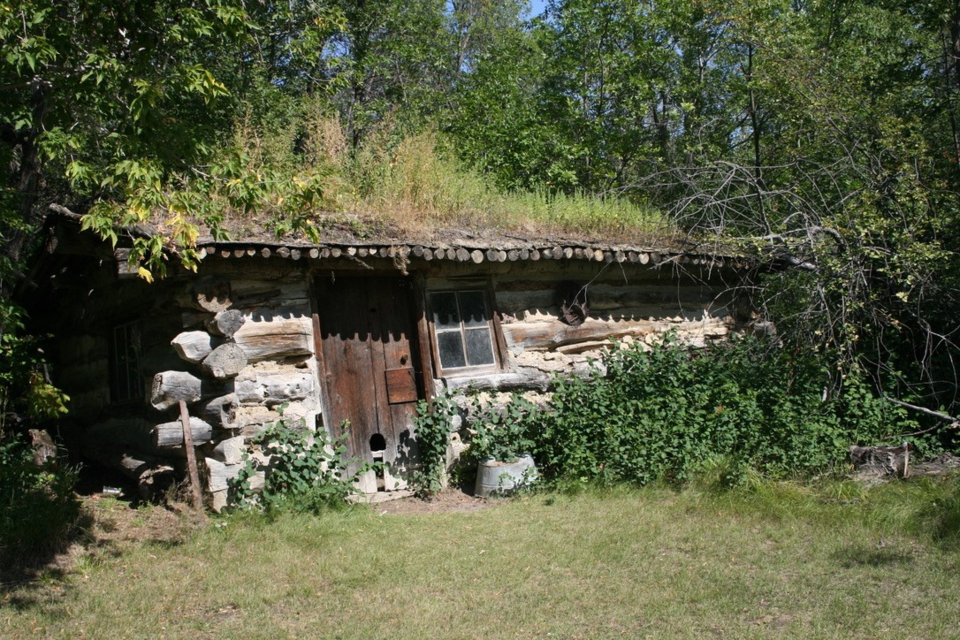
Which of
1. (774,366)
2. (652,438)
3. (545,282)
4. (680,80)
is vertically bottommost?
(652,438)

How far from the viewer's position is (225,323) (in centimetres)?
655

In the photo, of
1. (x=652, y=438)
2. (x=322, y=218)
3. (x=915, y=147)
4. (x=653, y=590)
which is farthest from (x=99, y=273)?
(x=915, y=147)

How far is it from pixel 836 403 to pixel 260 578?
5380mm

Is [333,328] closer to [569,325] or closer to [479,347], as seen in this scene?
[479,347]

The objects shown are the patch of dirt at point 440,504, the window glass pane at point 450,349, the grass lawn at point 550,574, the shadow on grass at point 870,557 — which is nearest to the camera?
Answer: the grass lawn at point 550,574

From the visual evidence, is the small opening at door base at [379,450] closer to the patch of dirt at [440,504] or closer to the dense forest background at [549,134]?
the patch of dirt at [440,504]

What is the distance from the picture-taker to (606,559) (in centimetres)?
544

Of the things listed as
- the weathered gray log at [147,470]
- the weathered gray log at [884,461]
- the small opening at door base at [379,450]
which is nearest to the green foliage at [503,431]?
the small opening at door base at [379,450]

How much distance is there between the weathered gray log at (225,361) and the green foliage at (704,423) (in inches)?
99.7

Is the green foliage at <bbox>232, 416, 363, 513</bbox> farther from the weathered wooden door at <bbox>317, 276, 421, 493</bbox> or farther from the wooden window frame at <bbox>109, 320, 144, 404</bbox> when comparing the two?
the wooden window frame at <bbox>109, 320, 144, 404</bbox>

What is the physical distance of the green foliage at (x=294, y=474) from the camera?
638 cm

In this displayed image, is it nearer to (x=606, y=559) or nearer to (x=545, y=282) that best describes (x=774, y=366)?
(x=545, y=282)

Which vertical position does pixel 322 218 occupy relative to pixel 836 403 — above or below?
above

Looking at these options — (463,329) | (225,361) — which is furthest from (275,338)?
(463,329)
